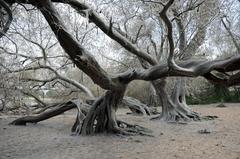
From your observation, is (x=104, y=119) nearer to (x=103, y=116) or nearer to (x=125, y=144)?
(x=103, y=116)

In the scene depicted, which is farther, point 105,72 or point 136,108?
point 136,108

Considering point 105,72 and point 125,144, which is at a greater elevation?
point 105,72

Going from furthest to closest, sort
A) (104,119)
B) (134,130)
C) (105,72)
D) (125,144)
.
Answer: (104,119) → (134,130) → (105,72) → (125,144)

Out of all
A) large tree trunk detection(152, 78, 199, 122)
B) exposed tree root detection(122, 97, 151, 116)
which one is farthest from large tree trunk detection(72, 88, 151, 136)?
exposed tree root detection(122, 97, 151, 116)

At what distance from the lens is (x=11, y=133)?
39.0ft

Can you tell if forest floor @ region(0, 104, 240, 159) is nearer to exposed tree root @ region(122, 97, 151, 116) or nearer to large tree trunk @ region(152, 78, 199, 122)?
large tree trunk @ region(152, 78, 199, 122)

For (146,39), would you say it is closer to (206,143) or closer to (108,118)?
(108,118)

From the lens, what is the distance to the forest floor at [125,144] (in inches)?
320

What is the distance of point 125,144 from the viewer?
959 centimetres

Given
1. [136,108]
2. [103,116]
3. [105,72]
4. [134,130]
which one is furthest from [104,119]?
[136,108]

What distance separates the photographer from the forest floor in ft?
26.7

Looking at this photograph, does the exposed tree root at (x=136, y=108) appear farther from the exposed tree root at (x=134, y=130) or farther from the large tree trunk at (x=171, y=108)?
the exposed tree root at (x=134, y=130)

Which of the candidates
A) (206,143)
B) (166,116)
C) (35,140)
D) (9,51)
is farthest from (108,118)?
(9,51)

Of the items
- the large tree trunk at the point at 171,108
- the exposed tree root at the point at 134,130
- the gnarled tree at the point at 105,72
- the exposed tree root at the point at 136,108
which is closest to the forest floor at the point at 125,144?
the exposed tree root at the point at 134,130
